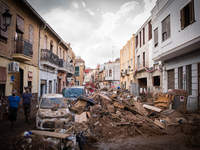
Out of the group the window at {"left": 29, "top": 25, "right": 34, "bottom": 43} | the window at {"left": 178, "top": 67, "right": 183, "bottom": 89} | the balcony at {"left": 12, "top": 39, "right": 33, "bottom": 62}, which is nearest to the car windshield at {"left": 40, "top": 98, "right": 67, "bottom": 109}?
the balcony at {"left": 12, "top": 39, "right": 33, "bottom": 62}

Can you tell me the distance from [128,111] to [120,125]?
7.33 ft

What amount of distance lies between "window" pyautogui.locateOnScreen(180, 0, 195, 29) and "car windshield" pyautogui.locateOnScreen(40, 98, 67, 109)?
27.1 feet

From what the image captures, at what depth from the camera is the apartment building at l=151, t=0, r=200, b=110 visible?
8.16 meters

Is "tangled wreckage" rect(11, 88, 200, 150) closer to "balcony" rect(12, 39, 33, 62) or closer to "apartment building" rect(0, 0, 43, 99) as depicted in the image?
"apartment building" rect(0, 0, 43, 99)

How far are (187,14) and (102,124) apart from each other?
8081mm

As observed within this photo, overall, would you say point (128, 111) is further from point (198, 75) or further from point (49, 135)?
point (49, 135)

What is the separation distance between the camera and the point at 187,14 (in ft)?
29.1

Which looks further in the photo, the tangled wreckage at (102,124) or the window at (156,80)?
the window at (156,80)

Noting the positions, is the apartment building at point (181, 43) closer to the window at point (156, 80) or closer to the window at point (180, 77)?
the window at point (180, 77)

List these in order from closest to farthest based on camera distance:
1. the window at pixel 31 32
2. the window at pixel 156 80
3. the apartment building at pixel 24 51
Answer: the apartment building at pixel 24 51, the window at pixel 31 32, the window at pixel 156 80

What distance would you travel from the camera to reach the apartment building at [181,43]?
26.8 ft

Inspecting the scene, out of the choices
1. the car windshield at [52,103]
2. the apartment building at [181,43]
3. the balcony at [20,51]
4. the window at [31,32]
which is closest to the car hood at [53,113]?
the car windshield at [52,103]

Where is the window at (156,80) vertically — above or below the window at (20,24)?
below

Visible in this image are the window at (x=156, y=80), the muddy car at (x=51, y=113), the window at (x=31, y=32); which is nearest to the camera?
the muddy car at (x=51, y=113)
